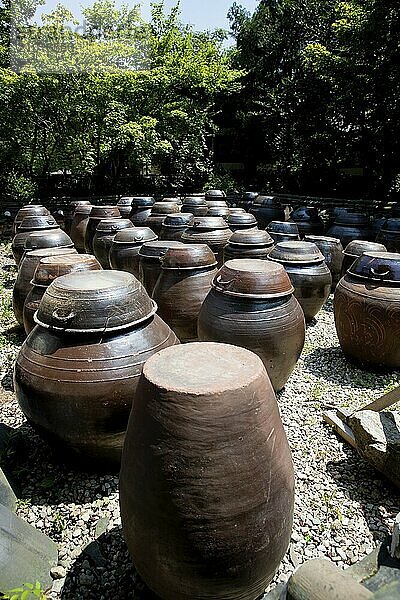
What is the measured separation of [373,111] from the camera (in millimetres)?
14578

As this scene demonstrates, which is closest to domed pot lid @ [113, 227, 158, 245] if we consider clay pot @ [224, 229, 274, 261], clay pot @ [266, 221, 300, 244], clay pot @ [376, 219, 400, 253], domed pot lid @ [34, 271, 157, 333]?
clay pot @ [224, 229, 274, 261]

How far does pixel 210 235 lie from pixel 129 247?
1415mm

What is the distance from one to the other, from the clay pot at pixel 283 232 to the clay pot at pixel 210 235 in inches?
41.3

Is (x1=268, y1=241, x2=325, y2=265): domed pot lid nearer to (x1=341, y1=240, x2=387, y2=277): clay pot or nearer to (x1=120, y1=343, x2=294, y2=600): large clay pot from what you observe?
(x1=341, y1=240, x2=387, y2=277): clay pot

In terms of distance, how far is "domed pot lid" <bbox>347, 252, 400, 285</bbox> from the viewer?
538 centimetres

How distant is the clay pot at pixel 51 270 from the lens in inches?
189

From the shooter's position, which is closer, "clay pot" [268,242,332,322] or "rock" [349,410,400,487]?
"rock" [349,410,400,487]

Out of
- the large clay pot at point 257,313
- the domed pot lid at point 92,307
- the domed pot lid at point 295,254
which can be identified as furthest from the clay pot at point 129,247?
the domed pot lid at point 92,307

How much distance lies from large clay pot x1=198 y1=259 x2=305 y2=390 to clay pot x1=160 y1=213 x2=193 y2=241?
154 inches

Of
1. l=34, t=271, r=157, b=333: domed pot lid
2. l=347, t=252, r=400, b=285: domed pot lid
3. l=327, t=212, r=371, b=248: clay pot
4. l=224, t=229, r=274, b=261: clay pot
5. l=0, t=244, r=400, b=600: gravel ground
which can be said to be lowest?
l=0, t=244, r=400, b=600: gravel ground

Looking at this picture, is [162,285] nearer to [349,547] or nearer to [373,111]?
[349,547]

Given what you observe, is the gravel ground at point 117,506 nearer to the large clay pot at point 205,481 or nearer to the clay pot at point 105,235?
the large clay pot at point 205,481

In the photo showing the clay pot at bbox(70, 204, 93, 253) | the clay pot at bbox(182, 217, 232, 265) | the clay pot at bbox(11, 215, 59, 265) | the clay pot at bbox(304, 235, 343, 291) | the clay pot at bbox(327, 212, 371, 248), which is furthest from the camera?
the clay pot at bbox(70, 204, 93, 253)

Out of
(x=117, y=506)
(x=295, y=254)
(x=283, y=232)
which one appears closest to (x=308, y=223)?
(x=283, y=232)
